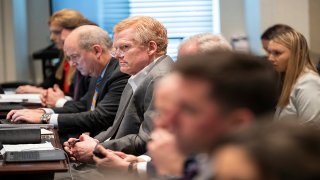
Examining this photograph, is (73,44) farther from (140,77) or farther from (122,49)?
(140,77)

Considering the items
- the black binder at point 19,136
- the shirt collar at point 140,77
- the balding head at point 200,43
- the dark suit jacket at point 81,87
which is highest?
the balding head at point 200,43

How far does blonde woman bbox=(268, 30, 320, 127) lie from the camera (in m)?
3.44

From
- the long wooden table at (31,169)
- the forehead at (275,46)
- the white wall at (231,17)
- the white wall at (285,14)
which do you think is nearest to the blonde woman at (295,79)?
the forehead at (275,46)

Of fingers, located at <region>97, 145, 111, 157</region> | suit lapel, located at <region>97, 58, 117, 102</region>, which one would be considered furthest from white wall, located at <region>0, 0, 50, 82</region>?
fingers, located at <region>97, 145, 111, 157</region>

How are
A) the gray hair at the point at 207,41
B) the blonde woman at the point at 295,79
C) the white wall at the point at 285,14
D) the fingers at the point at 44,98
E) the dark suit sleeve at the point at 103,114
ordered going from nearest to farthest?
1. the gray hair at the point at 207,41
2. the blonde woman at the point at 295,79
3. the dark suit sleeve at the point at 103,114
4. the fingers at the point at 44,98
5. the white wall at the point at 285,14

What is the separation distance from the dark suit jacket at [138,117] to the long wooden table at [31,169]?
46 cm

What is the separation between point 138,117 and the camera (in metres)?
3.10

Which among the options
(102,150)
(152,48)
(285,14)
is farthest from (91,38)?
(285,14)

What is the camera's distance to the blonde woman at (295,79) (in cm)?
344

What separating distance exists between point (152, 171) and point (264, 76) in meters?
1.25

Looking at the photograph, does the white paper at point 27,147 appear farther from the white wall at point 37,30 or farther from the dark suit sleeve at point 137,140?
the white wall at point 37,30

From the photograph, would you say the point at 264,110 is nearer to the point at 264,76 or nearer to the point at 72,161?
the point at 264,76

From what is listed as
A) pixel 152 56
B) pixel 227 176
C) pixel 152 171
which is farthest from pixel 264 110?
pixel 152 56

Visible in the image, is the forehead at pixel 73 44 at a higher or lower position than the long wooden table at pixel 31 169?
higher
